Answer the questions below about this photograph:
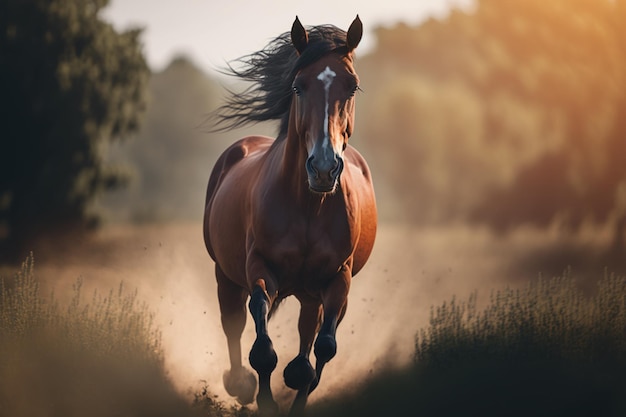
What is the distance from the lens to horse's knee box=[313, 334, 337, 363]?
548 cm

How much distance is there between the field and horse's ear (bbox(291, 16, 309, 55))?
296cm

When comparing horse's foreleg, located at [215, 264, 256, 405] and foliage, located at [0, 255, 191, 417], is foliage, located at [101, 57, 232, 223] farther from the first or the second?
horse's foreleg, located at [215, 264, 256, 405]

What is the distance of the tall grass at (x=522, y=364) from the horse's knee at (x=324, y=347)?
3.39 feet

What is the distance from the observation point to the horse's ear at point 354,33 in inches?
219

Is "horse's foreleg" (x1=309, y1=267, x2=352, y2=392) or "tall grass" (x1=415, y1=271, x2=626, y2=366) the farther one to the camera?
"tall grass" (x1=415, y1=271, x2=626, y2=366)

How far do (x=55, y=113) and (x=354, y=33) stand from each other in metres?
13.1

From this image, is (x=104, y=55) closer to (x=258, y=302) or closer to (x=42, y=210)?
(x=42, y=210)

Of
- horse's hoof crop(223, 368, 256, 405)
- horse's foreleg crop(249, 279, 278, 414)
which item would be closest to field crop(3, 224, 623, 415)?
horse's hoof crop(223, 368, 256, 405)

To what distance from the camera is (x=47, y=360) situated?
6.64m

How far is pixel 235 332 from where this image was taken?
7.35 metres

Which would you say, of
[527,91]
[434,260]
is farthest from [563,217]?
[527,91]

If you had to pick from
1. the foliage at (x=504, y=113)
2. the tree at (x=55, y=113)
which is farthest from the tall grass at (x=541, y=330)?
the tree at (x=55, y=113)

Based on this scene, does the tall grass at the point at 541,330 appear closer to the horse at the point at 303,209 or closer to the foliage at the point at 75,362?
the horse at the point at 303,209

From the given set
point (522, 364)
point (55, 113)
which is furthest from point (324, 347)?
point (55, 113)
